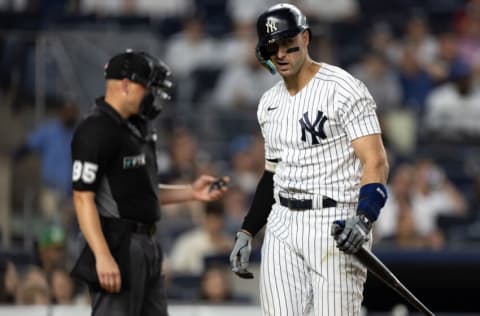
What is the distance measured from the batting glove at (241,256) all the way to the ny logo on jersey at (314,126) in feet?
1.87

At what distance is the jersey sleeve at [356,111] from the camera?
4730 mm

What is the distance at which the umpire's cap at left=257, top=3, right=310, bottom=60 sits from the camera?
488cm

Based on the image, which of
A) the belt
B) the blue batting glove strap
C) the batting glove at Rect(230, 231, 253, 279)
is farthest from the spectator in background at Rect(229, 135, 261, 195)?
the blue batting glove strap

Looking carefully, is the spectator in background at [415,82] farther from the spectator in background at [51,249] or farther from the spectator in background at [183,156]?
the spectator in background at [51,249]

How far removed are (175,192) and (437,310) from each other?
320 centimetres

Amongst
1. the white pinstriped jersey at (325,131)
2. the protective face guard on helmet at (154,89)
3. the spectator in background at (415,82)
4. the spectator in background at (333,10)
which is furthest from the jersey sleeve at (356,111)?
the spectator in background at (333,10)

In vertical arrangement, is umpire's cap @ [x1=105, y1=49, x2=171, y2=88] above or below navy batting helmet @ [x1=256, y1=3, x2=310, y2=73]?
below

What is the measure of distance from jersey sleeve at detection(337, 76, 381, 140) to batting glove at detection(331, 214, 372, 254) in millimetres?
414

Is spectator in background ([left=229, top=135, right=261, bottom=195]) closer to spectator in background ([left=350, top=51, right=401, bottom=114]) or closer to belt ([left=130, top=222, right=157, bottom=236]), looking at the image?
spectator in background ([left=350, top=51, right=401, bottom=114])

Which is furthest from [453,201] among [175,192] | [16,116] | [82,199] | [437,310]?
[82,199]

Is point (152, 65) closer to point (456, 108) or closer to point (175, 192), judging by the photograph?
point (175, 192)

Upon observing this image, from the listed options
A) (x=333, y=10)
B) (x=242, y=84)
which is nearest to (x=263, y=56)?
(x=242, y=84)

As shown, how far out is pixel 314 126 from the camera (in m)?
4.83

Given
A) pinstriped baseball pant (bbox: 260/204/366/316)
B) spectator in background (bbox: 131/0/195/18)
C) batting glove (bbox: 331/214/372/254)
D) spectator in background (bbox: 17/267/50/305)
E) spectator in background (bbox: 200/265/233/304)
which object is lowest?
spectator in background (bbox: 200/265/233/304)
